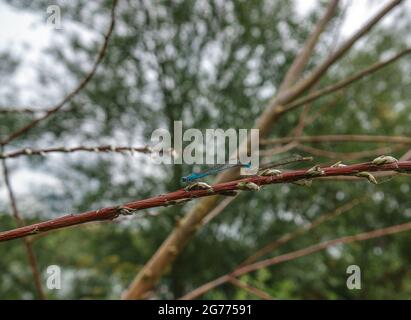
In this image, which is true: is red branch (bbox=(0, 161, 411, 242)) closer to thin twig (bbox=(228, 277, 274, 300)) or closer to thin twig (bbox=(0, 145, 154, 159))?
thin twig (bbox=(0, 145, 154, 159))

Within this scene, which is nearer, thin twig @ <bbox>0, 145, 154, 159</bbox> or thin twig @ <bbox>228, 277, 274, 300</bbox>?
thin twig @ <bbox>0, 145, 154, 159</bbox>

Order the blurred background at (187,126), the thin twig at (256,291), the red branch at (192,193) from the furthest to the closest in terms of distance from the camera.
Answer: the blurred background at (187,126) < the thin twig at (256,291) < the red branch at (192,193)

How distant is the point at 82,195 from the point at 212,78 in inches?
61.2

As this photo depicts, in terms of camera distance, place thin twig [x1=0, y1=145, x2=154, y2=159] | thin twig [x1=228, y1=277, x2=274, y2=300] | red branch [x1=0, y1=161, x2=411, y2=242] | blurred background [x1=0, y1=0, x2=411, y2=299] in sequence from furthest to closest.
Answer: blurred background [x1=0, y1=0, x2=411, y2=299] < thin twig [x1=228, y1=277, x2=274, y2=300] < thin twig [x1=0, y1=145, x2=154, y2=159] < red branch [x1=0, y1=161, x2=411, y2=242]

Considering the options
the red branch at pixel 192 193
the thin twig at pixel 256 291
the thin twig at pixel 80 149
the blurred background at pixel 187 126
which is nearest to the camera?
the red branch at pixel 192 193

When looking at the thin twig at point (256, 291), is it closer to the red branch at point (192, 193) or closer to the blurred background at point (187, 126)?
the red branch at point (192, 193)

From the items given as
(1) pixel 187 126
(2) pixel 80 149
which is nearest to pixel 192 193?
(2) pixel 80 149

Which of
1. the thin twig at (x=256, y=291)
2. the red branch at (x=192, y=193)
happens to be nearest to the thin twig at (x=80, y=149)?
the red branch at (x=192, y=193)

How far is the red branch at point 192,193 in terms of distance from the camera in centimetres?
30

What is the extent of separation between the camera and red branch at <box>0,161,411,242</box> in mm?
297

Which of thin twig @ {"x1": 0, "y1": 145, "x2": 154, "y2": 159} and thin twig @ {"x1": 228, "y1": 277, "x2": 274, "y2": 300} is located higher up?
thin twig @ {"x1": 0, "y1": 145, "x2": 154, "y2": 159}

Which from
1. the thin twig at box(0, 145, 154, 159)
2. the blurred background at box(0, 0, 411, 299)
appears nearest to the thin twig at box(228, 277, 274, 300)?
the thin twig at box(0, 145, 154, 159)

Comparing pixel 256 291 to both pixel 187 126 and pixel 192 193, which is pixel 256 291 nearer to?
pixel 192 193

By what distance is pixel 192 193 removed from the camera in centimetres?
32
